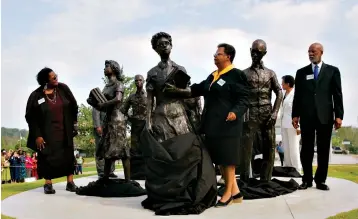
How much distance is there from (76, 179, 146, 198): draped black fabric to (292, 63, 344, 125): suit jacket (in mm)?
3341

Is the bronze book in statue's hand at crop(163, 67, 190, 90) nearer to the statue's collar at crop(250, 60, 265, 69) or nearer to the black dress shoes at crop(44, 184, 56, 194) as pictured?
the statue's collar at crop(250, 60, 265, 69)

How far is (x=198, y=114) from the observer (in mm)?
10203

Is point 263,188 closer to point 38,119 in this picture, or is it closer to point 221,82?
point 221,82

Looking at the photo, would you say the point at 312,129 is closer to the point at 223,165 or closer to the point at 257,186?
the point at 257,186

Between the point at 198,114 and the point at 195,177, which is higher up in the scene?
the point at 198,114


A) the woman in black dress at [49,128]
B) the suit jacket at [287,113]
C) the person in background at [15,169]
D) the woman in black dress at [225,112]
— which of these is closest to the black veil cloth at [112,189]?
the woman in black dress at [49,128]

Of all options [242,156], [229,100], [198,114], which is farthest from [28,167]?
[229,100]

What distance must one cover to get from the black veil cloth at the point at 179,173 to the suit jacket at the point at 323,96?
2852 mm

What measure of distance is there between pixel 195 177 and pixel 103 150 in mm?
2489

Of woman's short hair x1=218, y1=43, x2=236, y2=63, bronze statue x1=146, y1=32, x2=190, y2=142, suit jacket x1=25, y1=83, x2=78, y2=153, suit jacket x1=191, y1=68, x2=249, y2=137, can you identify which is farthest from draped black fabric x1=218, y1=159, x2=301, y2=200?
suit jacket x1=25, y1=83, x2=78, y2=153

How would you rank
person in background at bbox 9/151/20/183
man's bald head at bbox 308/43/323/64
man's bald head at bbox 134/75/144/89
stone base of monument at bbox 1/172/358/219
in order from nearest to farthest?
1. stone base of monument at bbox 1/172/358/219
2. man's bald head at bbox 308/43/323/64
3. man's bald head at bbox 134/75/144/89
4. person in background at bbox 9/151/20/183

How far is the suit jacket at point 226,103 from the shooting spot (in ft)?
21.1

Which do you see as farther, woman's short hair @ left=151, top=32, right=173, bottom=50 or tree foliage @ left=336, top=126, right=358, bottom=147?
tree foliage @ left=336, top=126, right=358, bottom=147

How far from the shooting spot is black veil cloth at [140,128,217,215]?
6238 mm
